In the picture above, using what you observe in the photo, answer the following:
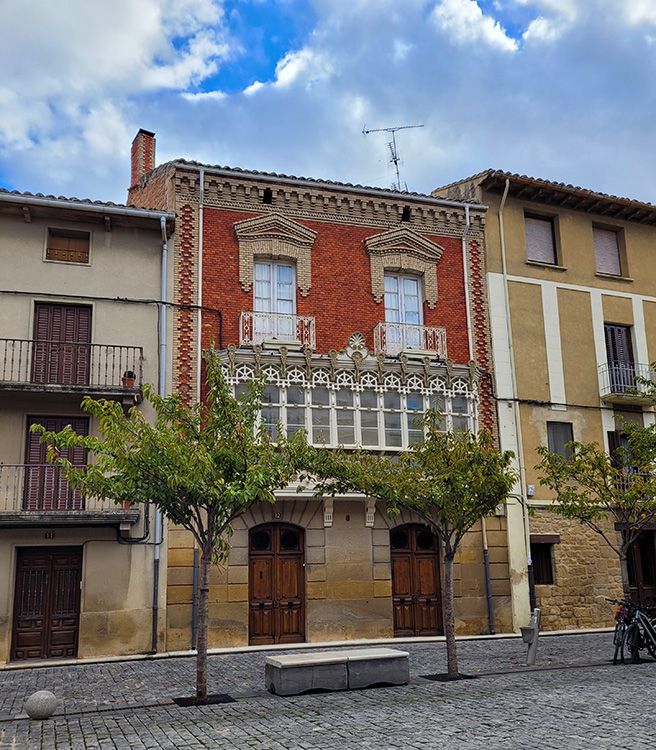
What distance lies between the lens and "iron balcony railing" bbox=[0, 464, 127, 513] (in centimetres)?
1544

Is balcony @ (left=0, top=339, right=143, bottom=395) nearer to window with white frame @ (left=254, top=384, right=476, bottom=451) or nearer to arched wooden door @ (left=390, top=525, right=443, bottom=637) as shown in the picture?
window with white frame @ (left=254, top=384, right=476, bottom=451)

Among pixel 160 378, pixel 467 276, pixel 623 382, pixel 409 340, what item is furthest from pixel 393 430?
pixel 623 382

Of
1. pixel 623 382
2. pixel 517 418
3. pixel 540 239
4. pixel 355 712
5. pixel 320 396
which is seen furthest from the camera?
pixel 540 239

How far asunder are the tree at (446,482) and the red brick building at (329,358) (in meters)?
4.07

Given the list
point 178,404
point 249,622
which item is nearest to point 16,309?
point 178,404

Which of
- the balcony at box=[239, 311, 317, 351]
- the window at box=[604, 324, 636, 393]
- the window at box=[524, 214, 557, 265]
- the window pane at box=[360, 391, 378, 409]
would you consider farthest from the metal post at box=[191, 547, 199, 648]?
the window at box=[524, 214, 557, 265]

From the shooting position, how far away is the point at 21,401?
16.0 m

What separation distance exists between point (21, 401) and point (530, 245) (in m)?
13.5

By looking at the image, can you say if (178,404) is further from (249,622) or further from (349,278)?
(349,278)

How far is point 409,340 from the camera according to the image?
62.0ft

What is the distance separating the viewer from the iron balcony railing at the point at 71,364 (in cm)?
1612

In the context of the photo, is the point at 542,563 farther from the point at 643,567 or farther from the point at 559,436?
the point at 559,436

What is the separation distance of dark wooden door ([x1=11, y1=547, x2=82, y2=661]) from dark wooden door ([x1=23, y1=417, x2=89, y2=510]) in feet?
3.09

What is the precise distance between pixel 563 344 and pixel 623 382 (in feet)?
6.45
